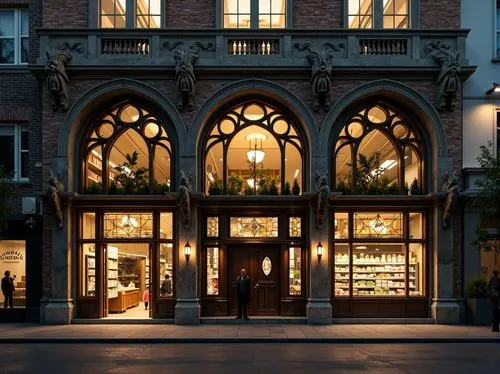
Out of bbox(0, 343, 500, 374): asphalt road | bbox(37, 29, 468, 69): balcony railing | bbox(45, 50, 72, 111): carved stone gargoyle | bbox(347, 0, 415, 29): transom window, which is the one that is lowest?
bbox(0, 343, 500, 374): asphalt road

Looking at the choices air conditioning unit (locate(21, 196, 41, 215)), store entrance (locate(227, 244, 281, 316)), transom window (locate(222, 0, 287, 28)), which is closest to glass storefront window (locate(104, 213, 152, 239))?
air conditioning unit (locate(21, 196, 41, 215))

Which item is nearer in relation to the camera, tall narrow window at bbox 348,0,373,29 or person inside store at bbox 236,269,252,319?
person inside store at bbox 236,269,252,319

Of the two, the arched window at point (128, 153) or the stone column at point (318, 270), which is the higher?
the arched window at point (128, 153)

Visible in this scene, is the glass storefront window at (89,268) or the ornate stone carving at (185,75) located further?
the glass storefront window at (89,268)

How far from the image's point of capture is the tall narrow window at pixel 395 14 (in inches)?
861

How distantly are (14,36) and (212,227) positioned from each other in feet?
31.2

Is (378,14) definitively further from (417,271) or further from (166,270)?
(166,270)

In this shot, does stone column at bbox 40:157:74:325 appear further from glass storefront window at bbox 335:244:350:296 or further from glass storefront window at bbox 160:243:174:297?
glass storefront window at bbox 335:244:350:296

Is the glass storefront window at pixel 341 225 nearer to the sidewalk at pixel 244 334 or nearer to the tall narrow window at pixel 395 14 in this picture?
the sidewalk at pixel 244 334

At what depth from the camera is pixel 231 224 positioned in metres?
21.8

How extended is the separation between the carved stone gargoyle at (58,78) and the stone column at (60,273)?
1843 millimetres

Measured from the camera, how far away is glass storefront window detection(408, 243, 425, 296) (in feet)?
70.5

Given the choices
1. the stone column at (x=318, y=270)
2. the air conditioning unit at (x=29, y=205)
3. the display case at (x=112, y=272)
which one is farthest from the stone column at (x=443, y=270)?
the air conditioning unit at (x=29, y=205)

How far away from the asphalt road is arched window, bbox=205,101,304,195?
6.60 meters
